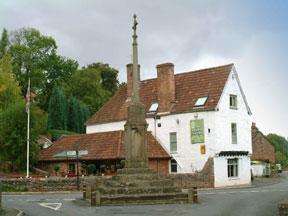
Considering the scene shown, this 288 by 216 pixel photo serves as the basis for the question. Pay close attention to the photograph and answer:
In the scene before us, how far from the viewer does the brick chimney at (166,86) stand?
49219mm

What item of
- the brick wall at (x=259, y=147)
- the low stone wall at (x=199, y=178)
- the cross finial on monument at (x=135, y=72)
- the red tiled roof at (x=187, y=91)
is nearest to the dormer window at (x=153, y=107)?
the red tiled roof at (x=187, y=91)

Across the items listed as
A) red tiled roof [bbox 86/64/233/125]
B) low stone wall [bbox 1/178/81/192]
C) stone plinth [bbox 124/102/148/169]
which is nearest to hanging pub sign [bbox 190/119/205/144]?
red tiled roof [bbox 86/64/233/125]

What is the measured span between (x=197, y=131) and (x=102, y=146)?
27.5 ft

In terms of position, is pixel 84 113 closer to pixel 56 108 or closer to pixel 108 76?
pixel 56 108

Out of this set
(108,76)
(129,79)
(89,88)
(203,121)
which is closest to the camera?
(203,121)

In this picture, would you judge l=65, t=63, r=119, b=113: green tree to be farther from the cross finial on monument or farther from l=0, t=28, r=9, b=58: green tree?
the cross finial on monument

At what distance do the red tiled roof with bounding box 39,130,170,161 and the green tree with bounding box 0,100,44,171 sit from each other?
97.5 inches

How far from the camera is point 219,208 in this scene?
2358 centimetres

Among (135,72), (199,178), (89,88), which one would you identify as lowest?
(199,178)

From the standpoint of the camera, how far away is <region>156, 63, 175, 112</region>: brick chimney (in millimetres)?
49219

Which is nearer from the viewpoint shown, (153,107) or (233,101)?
(233,101)

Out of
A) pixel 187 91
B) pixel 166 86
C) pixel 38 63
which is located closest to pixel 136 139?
pixel 166 86

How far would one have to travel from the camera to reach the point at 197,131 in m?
46.6

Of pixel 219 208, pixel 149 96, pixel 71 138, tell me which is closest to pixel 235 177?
pixel 149 96
